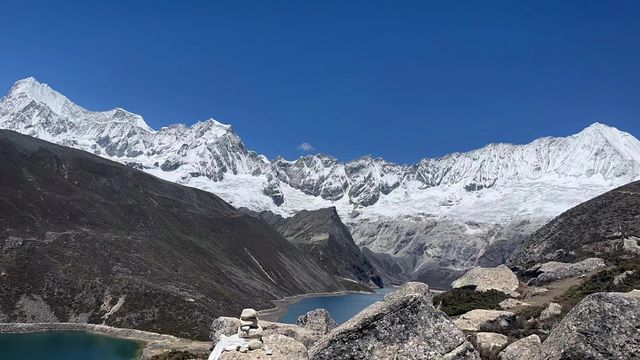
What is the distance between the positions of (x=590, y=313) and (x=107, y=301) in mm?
156084

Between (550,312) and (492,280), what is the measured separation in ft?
74.2

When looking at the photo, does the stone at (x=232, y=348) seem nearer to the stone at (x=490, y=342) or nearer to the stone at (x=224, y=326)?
the stone at (x=490, y=342)

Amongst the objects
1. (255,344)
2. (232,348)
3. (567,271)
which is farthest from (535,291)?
(232,348)

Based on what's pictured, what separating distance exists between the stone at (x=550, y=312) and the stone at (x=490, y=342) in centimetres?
957

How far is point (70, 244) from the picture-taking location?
176 metres

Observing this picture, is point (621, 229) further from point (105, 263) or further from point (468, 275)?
point (105, 263)

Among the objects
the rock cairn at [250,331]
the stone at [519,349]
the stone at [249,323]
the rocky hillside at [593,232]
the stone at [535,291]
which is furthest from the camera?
the rocky hillside at [593,232]

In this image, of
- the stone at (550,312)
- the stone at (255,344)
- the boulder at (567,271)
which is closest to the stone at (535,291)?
the boulder at (567,271)

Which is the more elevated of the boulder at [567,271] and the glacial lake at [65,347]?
the boulder at [567,271]

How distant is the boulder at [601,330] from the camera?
15586 mm

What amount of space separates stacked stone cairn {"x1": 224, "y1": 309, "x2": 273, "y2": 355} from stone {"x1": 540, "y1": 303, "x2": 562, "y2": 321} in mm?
26488

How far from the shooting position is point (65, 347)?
119938mm

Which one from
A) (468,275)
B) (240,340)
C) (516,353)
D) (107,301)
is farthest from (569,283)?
(107,301)

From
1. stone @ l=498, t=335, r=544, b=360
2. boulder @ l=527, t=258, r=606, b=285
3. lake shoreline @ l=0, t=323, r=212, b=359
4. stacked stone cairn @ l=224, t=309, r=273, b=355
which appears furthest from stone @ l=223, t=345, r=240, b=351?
lake shoreline @ l=0, t=323, r=212, b=359
